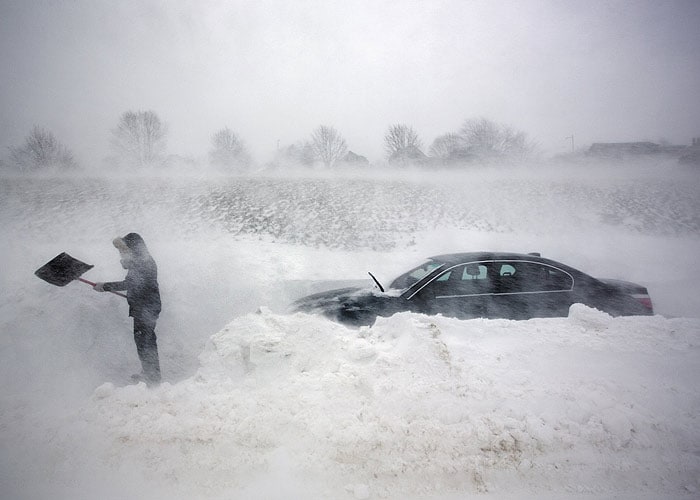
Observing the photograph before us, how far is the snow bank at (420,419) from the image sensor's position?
1.85 meters

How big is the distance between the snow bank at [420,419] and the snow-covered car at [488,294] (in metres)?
0.98

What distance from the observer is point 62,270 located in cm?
395

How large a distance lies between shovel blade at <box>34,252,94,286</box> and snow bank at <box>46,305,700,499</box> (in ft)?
7.71

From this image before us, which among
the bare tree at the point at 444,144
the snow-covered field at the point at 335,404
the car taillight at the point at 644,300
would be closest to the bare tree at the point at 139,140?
the snow-covered field at the point at 335,404

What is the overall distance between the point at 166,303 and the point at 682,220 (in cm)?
1917

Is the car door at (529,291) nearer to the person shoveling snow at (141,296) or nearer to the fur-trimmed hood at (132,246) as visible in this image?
Answer: the person shoveling snow at (141,296)

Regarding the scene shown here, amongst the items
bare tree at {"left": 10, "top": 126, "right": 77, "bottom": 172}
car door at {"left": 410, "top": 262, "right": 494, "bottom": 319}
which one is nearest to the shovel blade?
car door at {"left": 410, "top": 262, "right": 494, "bottom": 319}

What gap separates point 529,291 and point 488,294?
615 mm

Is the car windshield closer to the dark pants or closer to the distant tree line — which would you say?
the dark pants

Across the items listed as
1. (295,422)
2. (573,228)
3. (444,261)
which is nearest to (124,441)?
(295,422)

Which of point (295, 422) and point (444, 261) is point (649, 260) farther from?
point (295, 422)

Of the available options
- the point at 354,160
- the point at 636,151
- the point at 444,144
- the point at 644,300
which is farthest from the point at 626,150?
the point at 644,300

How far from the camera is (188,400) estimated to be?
7.95 feet

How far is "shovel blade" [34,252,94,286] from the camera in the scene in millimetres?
3855
